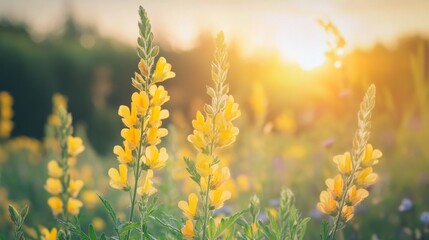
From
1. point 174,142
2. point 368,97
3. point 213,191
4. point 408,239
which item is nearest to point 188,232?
point 213,191

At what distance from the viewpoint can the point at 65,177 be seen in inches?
76.8

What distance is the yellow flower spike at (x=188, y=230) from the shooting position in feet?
5.22

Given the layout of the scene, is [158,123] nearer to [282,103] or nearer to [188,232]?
[188,232]

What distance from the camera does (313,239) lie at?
3.31 m

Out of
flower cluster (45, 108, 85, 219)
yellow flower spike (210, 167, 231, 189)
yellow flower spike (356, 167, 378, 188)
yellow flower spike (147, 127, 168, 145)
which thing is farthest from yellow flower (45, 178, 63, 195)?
yellow flower spike (356, 167, 378, 188)

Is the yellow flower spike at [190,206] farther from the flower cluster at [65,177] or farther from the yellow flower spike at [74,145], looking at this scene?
the yellow flower spike at [74,145]

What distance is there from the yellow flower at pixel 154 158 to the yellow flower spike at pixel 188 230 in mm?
184

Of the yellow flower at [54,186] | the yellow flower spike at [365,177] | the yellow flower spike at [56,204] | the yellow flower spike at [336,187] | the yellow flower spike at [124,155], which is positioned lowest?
the yellow flower spike at [56,204]

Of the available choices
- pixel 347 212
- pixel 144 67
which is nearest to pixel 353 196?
pixel 347 212

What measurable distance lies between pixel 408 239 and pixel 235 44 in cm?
723

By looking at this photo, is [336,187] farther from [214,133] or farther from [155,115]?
[155,115]

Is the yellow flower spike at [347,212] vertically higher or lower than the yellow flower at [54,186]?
higher

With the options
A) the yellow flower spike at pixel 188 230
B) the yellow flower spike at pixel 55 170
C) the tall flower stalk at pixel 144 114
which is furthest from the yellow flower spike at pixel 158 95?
the yellow flower spike at pixel 55 170

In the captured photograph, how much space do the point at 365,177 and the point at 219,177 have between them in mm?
423
